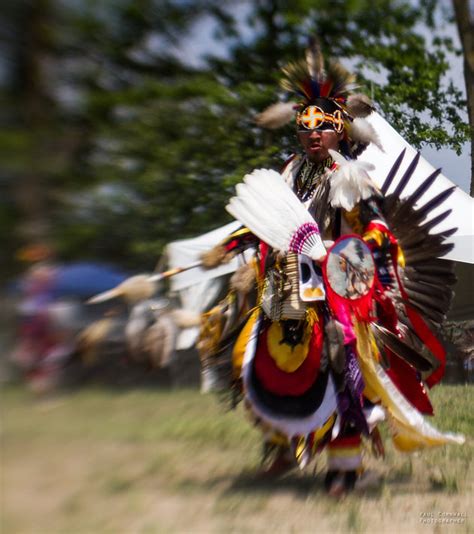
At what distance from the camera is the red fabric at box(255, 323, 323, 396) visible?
2.38 m

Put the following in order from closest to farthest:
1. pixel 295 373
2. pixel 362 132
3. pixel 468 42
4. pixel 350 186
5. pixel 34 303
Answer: pixel 34 303 < pixel 350 186 < pixel 295 373 < pixel 362 132 < pixel 468 42

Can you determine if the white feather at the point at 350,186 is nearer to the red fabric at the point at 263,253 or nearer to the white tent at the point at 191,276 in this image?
the red fabric at the point at 263,253

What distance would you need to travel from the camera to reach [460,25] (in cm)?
424

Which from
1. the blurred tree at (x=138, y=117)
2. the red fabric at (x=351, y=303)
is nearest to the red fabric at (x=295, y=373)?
the red fabric at (x=351, y=303)

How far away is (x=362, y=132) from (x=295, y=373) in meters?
0.98

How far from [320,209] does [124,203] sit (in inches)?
63.9

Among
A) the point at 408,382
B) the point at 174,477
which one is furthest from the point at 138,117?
the point at 408,382

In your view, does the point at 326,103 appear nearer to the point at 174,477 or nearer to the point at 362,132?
the point at 362,132

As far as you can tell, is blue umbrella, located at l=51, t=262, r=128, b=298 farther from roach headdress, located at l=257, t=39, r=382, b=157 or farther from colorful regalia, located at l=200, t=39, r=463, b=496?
roach headdress, located at l=257, t=39, r=382, b=157

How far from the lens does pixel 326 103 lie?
256 cm

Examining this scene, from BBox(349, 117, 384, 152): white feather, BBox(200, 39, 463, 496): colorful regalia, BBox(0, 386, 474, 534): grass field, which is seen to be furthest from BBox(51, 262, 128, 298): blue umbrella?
BBox(349, 117, 384, 152): white feather

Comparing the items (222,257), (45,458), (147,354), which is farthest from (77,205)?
(222,257)

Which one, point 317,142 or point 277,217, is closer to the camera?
point 277,217

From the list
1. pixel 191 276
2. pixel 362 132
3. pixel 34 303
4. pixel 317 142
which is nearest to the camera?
pixel 34 303
